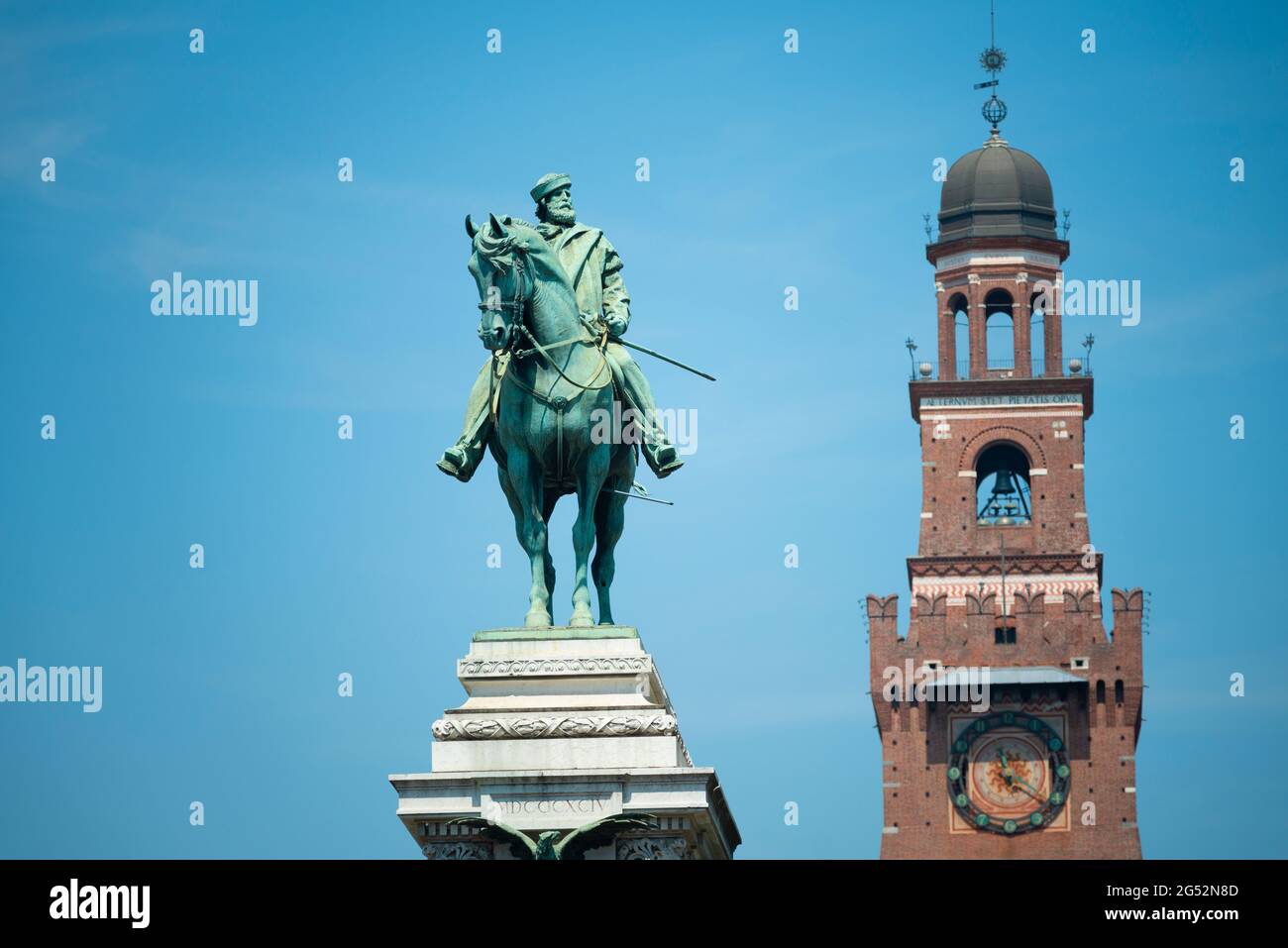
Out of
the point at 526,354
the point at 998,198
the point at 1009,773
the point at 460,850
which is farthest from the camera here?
the point at 998,198

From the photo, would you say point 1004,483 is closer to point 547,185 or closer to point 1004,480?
point 1004,480

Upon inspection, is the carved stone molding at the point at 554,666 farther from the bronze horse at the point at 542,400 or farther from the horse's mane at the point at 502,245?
the horse's mane at the point at 502,245

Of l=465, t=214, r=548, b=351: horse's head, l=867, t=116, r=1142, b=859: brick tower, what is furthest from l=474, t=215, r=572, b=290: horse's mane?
l=867, t=116, r=1142, b=859: brick tower

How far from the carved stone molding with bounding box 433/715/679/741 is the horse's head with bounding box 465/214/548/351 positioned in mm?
3915

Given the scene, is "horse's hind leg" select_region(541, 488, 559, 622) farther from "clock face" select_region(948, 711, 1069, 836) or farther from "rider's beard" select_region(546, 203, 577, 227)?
"clock face" select_region(948, 711, 1069, 836)

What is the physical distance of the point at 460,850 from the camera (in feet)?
118

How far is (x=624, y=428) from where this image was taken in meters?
37.9

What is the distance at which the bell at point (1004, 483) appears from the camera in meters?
143

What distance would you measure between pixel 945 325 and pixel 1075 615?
45.1 feet

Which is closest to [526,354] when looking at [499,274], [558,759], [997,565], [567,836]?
[499,274]

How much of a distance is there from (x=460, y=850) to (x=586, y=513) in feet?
13.5

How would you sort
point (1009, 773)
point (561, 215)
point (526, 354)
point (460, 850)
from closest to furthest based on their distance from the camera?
1. point (460, 850)
2. point (526, 354)
3. point (561, 215)
4. point (1009, 773)
